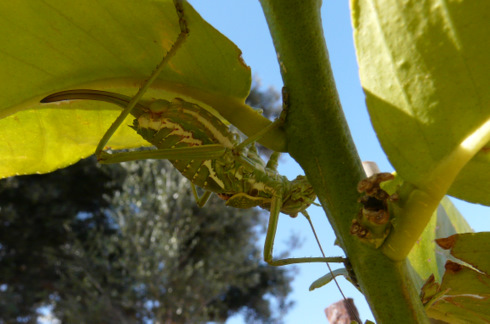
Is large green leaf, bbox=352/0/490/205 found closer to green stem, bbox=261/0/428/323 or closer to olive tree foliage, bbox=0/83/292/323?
green stem, bbox=261/0/428/323

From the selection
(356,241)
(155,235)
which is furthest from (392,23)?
(155,235)

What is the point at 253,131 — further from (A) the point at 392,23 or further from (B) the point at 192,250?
(B) the point at 192,250

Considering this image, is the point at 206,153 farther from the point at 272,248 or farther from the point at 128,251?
the point at 128,251

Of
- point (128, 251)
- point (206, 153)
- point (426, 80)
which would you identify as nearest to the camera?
point (426, 80)

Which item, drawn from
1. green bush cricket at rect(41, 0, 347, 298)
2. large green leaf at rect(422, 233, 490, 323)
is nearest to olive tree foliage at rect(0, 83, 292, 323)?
green bush cricket at rect(41, 0, 347, 298)

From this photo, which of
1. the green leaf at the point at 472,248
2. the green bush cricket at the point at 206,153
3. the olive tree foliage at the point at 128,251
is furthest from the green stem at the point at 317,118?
the olive tree foliage at the point at 128,251

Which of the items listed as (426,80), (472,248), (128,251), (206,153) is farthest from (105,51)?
(128,251)

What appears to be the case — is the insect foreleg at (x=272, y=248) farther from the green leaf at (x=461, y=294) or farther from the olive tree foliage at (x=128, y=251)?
the olive tree foliage at (x=128, y=251)
